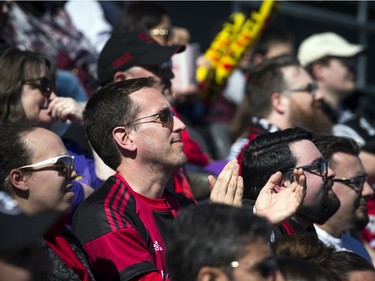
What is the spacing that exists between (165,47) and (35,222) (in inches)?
124

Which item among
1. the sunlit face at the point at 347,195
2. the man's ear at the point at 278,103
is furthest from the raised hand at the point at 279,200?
the man's ear at the point at 278,103

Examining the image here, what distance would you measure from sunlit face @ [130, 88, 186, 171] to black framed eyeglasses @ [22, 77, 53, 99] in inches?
37.0

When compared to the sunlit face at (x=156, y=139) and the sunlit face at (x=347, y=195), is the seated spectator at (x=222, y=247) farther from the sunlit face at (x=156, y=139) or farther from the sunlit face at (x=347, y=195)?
the sunlit face at (x=347, y=195)

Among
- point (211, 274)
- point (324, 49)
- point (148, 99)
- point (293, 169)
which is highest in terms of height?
point (211, 274)

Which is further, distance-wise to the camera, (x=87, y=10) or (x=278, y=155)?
(x=87, y=10)

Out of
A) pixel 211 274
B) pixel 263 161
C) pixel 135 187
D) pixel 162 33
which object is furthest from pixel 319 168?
pixel 162 33

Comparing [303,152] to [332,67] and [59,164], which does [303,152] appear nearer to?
[59,164]

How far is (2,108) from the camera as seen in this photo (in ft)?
17.3

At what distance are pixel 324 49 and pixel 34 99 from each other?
3.99 m

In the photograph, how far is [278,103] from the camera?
6.68 metres

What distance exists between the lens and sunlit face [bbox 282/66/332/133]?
6613mm

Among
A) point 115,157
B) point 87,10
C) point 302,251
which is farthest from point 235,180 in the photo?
point 87,10

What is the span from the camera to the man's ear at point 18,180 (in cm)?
423

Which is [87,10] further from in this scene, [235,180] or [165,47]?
[235,180]
